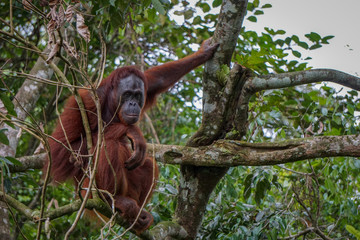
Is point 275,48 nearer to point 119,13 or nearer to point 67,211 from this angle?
point 119,13

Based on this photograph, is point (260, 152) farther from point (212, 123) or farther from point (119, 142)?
point (119, 142)

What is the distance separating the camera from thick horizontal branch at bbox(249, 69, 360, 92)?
13.0 ft

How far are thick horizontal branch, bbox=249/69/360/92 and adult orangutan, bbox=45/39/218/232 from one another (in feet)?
Answer: 2.19

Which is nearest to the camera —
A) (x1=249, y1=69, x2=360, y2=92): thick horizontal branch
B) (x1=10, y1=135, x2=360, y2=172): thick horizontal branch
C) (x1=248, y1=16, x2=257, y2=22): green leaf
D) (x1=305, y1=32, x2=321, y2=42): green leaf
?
(x1=10, y1=135, x2=360, y2=172): thick horizontal branch

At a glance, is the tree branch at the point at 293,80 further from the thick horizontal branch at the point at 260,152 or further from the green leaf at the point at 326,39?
the green leaf at the point at 326,39

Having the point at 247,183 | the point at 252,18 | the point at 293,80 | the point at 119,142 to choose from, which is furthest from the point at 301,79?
the point at 119,142

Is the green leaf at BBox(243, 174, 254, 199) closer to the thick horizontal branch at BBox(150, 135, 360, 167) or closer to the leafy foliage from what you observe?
the leafy foliage

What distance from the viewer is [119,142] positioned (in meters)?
4.29

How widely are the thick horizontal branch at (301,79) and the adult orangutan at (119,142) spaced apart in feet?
2.19

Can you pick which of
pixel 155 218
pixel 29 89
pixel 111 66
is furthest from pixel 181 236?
pixel 111 66

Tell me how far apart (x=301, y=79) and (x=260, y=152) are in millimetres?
850

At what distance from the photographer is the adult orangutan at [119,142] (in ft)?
13.3

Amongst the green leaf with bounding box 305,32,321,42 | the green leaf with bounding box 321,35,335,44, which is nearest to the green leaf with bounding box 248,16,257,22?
the green leaf with bounding box 305,32,321,42

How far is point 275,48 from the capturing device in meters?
4.82
